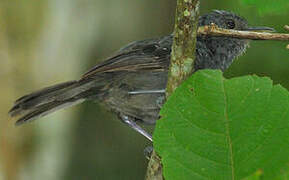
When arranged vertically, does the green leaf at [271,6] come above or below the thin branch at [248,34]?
above

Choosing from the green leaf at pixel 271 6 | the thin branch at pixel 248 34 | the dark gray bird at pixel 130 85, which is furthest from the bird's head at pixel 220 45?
the green leaf at pixel 271 6

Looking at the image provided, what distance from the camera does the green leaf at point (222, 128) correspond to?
1947 millimetres

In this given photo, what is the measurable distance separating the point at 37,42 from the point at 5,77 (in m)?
0.64

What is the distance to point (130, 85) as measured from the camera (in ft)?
17.0

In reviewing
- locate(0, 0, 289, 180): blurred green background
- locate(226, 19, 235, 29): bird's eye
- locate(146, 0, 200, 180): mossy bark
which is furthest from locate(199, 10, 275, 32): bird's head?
locate(146, 0, 200, 180): mossy bark

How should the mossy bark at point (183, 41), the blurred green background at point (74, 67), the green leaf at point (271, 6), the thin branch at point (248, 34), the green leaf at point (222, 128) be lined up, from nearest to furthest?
the green leaf at point (222, 128) < the thin branch at point (248, 34) < the green leaf at point (271, 6) < the mossy bark at point (183, 41) < the blurred green background at point (74, 67)

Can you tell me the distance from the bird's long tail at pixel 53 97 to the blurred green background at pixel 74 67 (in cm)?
199

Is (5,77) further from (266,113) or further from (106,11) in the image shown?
(266,113)

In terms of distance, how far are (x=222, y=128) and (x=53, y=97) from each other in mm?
3245

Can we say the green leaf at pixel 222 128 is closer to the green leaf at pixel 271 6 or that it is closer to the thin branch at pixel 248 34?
the thin branch at pixel 248 34

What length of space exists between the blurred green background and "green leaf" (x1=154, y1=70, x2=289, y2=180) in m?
4.95

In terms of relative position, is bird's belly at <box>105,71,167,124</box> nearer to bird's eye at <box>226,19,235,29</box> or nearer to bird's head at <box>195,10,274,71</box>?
bird's head at <box>195,10,274,71</box>

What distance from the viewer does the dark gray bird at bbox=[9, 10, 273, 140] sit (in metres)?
5.02

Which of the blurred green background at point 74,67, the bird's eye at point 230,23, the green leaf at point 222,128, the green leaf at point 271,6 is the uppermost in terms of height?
the green leaf at point 271,6
